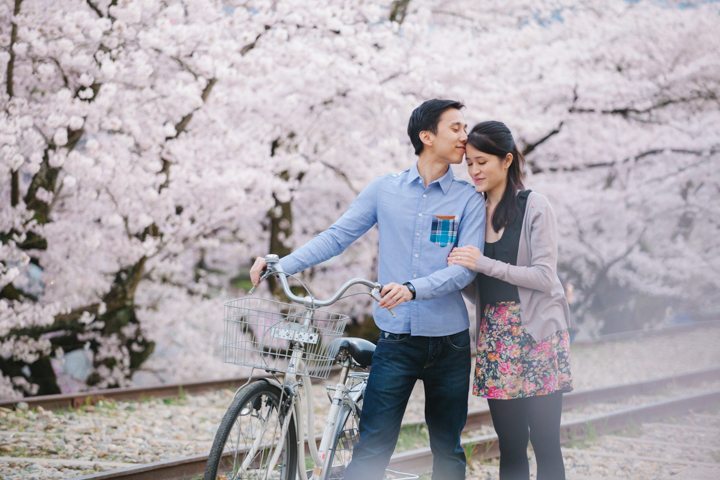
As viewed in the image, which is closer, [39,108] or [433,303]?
[433,303]

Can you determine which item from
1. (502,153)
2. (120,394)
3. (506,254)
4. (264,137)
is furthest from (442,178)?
(264,137)

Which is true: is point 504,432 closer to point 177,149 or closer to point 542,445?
point 542,445

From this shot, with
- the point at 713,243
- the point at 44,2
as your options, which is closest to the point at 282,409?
the point at 44,2

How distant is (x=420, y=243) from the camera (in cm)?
337

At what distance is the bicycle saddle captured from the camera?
3.55 metres

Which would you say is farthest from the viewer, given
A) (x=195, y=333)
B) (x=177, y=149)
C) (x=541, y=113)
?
(x=541, y=113)

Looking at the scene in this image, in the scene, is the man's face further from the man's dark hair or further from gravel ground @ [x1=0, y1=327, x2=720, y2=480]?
gravel ground @ [x1=0, y1=327, x2=720, y2=480]

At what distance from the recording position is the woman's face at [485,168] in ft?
11.4

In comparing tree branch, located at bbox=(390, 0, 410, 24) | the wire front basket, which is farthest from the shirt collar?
tree branch, located at bbox=(390, 0, 410, 24)

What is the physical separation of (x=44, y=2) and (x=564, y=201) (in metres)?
10.8

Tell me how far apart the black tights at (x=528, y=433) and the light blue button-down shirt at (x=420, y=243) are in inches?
17.7

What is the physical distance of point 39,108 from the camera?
7938 mm

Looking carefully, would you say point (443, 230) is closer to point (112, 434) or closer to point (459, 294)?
point (459, 294)

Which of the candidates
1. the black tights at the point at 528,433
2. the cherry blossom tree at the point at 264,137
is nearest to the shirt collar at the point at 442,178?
the black tights at the point at 528,433
